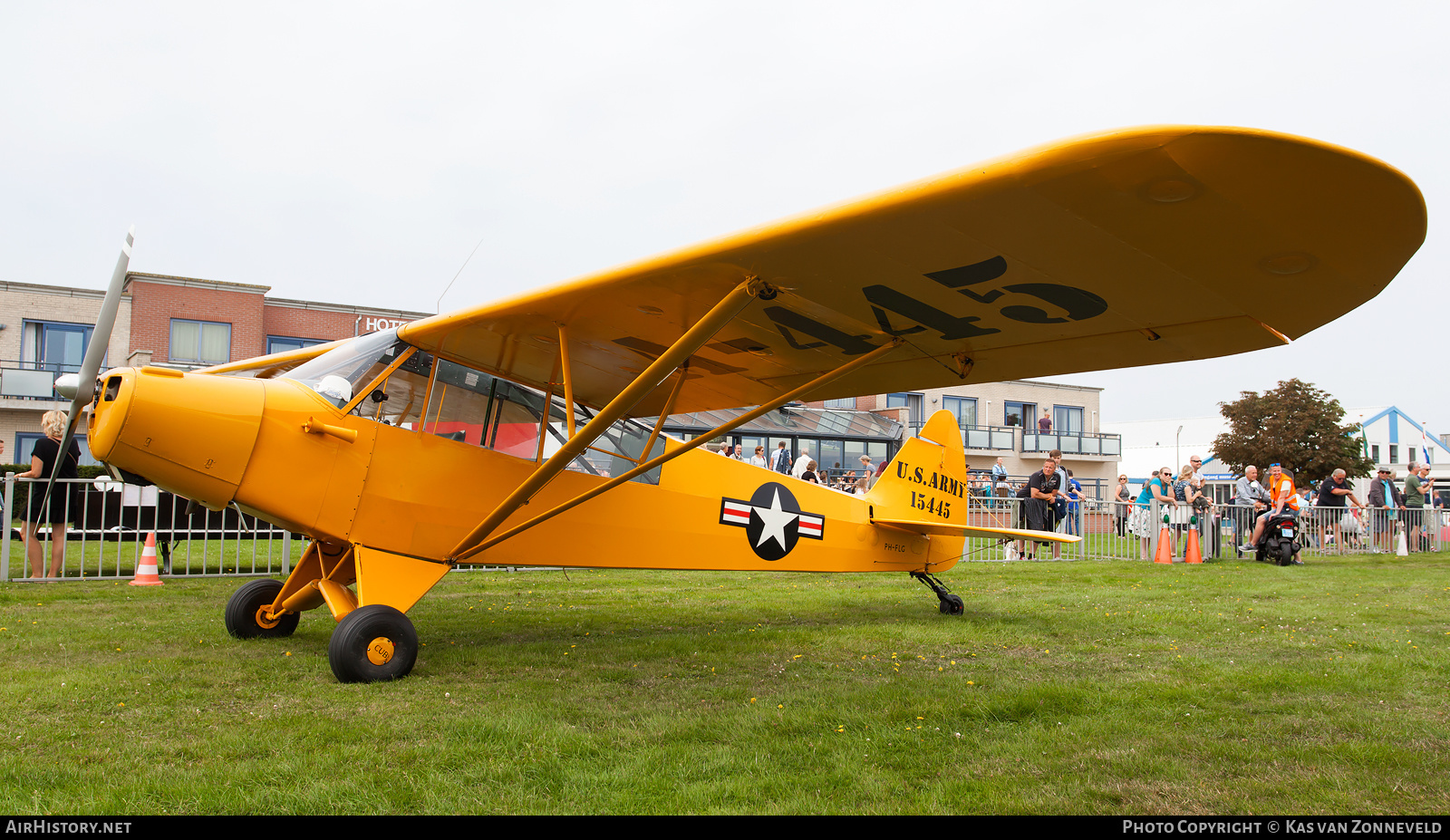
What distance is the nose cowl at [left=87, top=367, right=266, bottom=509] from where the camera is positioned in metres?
4.54

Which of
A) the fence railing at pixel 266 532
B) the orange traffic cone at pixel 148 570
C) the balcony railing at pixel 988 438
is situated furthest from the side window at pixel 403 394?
the balcony railing at pixel 988 438

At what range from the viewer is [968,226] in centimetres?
341

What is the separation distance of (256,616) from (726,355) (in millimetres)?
3808

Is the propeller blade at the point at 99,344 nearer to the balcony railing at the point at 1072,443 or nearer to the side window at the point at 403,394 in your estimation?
the side window at the point at 403,394

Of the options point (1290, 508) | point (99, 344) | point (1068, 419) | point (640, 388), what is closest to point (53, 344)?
point (99, 344)

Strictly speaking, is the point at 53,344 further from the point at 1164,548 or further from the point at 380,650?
the point at 1164,548

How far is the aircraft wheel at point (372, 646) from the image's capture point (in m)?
4.62

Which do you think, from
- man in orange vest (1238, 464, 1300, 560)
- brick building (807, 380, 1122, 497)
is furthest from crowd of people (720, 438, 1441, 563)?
brick building (807, 380, 1122, 497)

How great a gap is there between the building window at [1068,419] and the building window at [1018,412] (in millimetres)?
1562

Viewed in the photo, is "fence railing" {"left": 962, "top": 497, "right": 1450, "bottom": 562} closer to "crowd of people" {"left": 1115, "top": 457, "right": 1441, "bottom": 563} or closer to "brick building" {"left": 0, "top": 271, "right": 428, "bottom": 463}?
"crowd of people" {"left": 1115, "top": 457, "right": 1441, "bottom": 563}

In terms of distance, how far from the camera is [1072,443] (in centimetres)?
4541

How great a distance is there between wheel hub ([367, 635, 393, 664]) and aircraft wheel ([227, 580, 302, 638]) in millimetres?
1791

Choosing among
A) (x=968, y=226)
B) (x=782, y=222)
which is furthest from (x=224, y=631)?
(x=968, y=226)

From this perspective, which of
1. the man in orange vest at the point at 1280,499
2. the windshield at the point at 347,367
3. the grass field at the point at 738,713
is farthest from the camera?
the man in orange vest at the point at 1280,499
